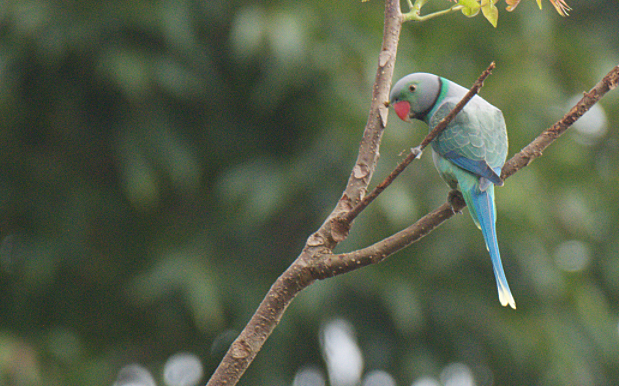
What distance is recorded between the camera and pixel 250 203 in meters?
3.71

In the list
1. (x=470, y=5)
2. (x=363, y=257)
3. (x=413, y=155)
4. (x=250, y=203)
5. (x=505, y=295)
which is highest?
(x=250, y=203)

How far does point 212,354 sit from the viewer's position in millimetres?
4082

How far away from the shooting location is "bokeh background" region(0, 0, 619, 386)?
147 inches

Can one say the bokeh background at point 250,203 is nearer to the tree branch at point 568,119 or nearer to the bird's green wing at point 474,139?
the bird's green wing at point 474,139

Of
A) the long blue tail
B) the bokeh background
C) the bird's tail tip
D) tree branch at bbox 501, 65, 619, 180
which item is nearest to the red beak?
the long blue tail

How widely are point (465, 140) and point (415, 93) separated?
21 cm

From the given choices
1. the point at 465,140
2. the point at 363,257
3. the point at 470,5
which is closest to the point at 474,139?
the point at 465,140

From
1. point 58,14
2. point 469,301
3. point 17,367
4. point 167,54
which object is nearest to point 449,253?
point 469,301

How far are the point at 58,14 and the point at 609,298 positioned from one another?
15.1 ft

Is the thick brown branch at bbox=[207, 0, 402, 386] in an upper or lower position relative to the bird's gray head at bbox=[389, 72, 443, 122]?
lower

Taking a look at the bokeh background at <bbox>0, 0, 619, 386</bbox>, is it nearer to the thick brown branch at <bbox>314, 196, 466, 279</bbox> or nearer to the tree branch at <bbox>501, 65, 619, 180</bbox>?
the tree branch at <bbox>501, 65, 619, 180</bbox>

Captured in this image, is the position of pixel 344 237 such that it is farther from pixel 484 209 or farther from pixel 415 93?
pixel 415 93

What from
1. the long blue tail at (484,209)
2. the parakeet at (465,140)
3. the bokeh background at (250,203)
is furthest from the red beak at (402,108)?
the bokeh background at (250,203)

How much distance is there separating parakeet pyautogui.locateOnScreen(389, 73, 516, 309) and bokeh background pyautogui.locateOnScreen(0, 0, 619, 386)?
176 cm
